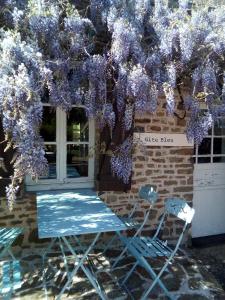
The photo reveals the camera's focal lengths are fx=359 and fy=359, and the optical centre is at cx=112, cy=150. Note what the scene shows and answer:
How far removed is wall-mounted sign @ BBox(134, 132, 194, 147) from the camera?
449 cm

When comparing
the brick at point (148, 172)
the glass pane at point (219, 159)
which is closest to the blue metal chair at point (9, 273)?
the brick at point (148, 172)

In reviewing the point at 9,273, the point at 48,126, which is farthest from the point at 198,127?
the point at 9,273

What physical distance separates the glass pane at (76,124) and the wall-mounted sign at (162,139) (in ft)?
2.18

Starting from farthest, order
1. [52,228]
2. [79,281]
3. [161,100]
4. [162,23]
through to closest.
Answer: [161,100], [162,23], [79,281], [52,228]

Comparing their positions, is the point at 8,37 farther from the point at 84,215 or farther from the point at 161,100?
the point at 161,100

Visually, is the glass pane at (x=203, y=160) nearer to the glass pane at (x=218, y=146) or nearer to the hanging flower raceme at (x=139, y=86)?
the glass pane at (x=218, y=146)

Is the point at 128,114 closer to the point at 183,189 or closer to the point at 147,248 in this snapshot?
the point at 147,248

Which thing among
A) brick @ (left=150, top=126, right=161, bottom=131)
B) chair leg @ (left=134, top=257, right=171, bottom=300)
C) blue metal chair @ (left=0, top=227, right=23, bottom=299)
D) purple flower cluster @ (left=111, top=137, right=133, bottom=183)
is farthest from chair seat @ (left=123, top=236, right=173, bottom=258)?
brick @ (left=150, top=126, right=161, bottom=131)

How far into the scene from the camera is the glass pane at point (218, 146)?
5123 mm

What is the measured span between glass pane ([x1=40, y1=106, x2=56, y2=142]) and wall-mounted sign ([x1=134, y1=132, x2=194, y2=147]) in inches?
39.2

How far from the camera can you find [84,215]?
10.4ft

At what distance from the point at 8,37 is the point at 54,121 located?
4.08 ft

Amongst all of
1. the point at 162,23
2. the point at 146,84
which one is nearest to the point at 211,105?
the point at 146,84

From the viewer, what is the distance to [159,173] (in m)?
4.63
